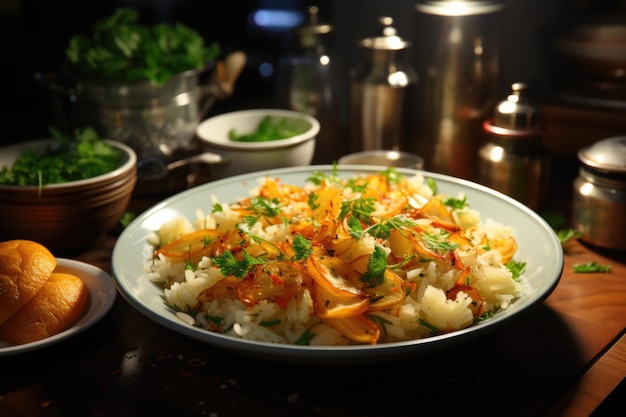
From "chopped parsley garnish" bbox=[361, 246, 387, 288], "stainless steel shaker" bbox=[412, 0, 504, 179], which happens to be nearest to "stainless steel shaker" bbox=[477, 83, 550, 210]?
"stainless steel shaker" bbox=[412, 0, 504, 179]

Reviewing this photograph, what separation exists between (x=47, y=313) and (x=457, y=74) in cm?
137

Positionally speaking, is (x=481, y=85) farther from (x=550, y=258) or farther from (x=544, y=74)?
(x=550, y=258)

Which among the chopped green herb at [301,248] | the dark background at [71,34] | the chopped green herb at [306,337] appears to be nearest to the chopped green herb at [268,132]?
the chopped green herb at [301,248]

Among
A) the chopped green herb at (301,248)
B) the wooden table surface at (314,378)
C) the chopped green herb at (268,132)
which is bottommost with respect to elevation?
the wooden table surface at (314,378)

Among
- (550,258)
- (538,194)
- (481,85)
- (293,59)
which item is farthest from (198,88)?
(550,258)

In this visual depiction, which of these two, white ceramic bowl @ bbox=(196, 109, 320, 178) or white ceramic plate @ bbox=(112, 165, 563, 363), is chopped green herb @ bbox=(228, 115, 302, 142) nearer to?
white ceramic bowl @ bbox=(196, 109, 320, 178)

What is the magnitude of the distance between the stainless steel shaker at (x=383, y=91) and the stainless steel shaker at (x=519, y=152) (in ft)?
1.34

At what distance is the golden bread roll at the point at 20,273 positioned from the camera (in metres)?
1.24

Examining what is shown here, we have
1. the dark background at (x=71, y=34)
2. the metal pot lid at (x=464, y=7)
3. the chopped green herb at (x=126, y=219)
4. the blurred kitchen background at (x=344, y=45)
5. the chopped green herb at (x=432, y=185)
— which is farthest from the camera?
the dark background at (x=71, y=34)

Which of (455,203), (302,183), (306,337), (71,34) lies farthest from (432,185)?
(71,34)

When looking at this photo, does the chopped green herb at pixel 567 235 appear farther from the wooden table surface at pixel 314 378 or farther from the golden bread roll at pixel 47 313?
the golden bread roll at pixel 47 313

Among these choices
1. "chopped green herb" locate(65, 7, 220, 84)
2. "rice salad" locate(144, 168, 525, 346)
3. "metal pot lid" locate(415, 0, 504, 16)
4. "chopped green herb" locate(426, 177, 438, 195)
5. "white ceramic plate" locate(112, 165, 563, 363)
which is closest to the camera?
"white ceramic plate" locate(112, 165, 563, 363)

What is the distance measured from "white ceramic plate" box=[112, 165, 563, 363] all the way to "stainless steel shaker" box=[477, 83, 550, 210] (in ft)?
0.74

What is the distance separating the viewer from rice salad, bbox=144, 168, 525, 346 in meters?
1.18
